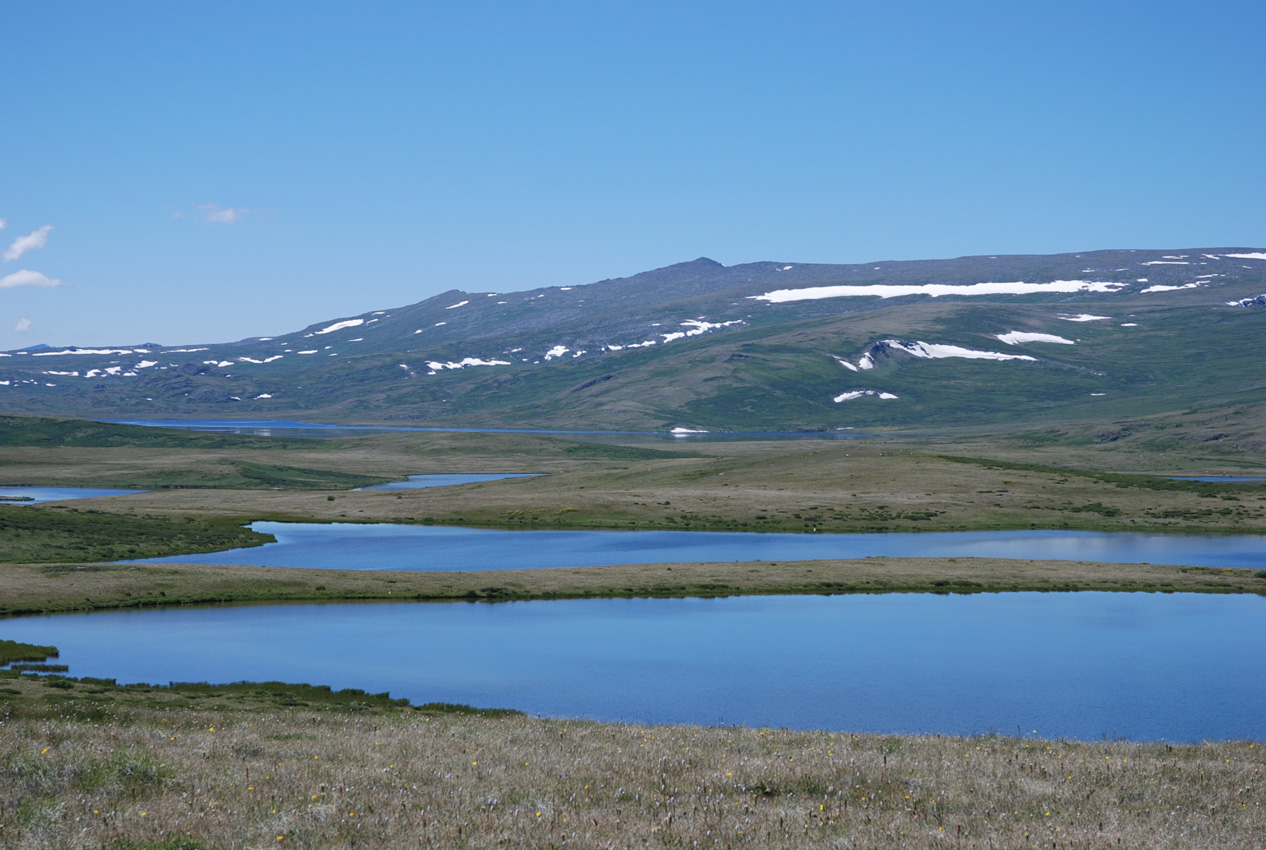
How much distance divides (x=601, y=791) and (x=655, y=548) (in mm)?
79128

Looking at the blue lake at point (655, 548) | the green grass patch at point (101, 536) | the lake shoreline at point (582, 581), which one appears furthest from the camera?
the blue lake at point (655, 548)

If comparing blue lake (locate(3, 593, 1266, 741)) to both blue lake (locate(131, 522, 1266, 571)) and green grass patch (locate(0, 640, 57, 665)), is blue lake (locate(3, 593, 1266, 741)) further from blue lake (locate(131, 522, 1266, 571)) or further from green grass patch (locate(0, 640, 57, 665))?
blue lake (locate(131, 522, 1266, 571))

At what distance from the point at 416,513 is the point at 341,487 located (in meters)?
54.6

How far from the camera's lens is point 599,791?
52.0 feet

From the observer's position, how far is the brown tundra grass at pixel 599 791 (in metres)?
13.0

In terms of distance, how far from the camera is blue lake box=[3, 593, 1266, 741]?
124ft

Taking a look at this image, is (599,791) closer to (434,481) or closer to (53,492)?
(53,492)

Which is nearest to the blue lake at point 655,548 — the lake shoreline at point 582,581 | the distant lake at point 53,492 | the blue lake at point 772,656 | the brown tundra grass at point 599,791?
the lake shoreline at point 582,581

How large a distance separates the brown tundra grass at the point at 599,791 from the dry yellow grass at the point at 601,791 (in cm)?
5

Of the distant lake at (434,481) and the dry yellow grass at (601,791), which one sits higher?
the dry yellow grass at (601,791)

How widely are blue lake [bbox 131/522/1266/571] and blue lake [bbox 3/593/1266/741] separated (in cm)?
1975

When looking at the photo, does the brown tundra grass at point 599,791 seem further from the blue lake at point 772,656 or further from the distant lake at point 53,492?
the distant lake at point 53,492

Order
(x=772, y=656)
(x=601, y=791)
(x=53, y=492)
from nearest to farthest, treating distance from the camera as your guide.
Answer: (x=601, y=791) → (x=772, y=656) → (x=53, y=492)

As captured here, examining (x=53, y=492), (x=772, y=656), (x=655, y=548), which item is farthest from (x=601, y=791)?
(x=53, y=492)
